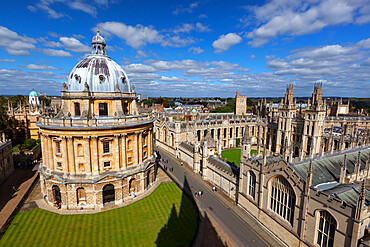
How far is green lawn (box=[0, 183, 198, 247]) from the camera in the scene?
21.2 metres

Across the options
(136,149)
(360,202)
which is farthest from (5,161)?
(360,202)

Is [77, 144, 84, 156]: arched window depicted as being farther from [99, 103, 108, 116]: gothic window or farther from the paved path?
the paved path

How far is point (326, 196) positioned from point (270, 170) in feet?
19.6

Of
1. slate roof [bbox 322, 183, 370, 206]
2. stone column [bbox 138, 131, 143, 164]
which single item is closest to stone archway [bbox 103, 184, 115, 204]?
stone column [bbox 138, 131, 143, 164]

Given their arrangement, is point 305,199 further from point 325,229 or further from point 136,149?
point 136,149

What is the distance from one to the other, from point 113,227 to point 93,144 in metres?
11.1

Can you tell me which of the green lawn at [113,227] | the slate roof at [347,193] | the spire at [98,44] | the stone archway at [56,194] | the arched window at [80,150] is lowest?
the green lawn at [113,227]

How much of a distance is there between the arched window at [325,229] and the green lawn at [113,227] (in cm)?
1285

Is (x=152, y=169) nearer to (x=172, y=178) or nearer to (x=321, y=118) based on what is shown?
(x=172, y=178)

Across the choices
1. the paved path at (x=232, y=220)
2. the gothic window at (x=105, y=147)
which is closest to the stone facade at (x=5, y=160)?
the gothic window at (x=105, y=147)

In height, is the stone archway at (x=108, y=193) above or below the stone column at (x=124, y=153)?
below

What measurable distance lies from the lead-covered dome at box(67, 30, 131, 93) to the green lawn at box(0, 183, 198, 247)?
59.2 feet

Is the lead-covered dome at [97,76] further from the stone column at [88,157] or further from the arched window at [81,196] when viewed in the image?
the arched window at [81,196]

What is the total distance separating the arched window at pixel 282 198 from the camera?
64.3 ft
